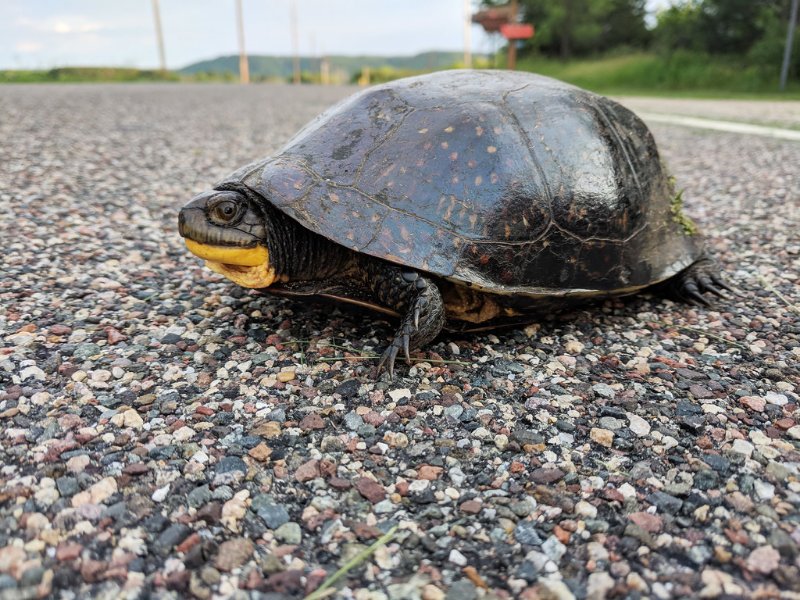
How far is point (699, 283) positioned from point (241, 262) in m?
2.48

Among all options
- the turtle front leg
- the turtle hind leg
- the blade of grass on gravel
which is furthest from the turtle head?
the turtle hind leg

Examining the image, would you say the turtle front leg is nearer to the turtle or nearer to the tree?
A: the turtle

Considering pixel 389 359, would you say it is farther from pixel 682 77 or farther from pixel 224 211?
pixel 682 77

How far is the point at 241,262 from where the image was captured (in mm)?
2578

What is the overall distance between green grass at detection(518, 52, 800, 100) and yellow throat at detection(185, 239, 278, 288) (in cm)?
1808

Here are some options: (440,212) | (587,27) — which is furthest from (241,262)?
(587,27)

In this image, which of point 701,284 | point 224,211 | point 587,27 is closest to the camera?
point 224,211

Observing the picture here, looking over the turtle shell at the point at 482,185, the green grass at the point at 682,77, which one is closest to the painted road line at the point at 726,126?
the turtle shell at the point at 482,185

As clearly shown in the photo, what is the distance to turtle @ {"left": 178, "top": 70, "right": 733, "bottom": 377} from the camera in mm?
2441

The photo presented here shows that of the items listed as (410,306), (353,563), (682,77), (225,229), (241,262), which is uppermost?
(682,77)

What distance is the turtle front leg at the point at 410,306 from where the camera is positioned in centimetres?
239

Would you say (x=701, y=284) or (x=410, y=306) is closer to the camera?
(x=410, y=306)

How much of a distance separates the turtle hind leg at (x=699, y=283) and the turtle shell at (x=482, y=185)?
189 mm

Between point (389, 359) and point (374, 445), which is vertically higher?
point (389, 359)
